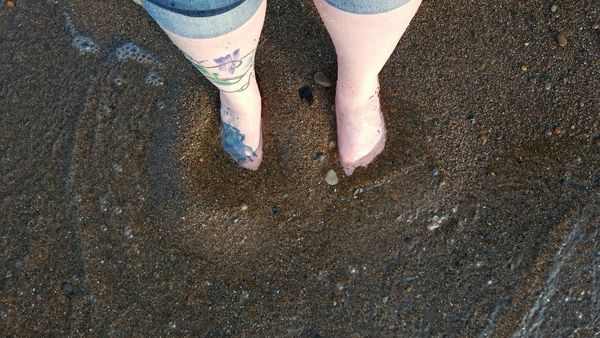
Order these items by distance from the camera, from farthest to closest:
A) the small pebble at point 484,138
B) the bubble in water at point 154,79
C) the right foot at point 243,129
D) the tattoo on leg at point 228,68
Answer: the bubble in water at point 154,79 → the small pebble at point 484,138 → the right foot at point 243,129 → the tattoo on leg at point 228,68

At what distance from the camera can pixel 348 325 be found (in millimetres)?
1741

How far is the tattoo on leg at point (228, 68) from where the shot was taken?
1.28m

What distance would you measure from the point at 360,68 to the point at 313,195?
1.72ft

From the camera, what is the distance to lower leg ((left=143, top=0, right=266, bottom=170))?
118 centimetres

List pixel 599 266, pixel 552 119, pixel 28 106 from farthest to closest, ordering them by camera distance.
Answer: pixel 28 106 < pixel 552 119 < pixel 599 266

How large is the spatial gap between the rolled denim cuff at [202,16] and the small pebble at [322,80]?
2.39 ft

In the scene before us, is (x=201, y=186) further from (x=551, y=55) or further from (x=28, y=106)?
(x=551, y=55)

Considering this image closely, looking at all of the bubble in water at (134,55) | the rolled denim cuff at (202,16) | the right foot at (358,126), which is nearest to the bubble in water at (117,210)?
the bubble in water at (134,55)

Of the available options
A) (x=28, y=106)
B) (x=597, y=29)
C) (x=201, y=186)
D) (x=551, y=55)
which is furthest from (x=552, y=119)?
(x=28, y=106)

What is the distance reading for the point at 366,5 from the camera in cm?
109

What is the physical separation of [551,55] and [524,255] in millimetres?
696

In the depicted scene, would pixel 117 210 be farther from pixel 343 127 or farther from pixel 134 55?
pixel 343 127

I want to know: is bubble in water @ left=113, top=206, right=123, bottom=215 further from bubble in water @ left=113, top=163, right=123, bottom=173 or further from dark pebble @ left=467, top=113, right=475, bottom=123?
dark pebble @ left=467, top=113, right=475, bottom=123

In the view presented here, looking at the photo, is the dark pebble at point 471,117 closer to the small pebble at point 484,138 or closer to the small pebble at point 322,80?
the small pebble at point 484,138
